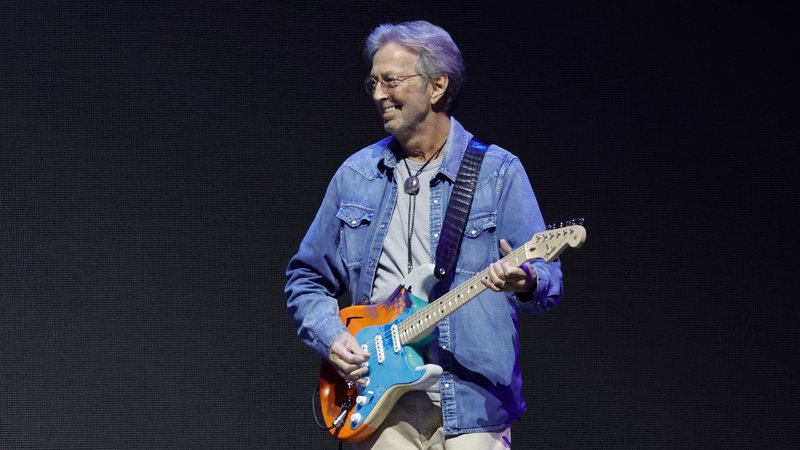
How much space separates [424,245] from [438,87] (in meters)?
0.41

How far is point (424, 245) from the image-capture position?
102 inches

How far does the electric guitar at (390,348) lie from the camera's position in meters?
2.45

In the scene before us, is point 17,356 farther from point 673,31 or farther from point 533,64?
point 673,31

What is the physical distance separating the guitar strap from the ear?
0.16 m

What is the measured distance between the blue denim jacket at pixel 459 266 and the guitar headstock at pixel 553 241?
7 centimetres

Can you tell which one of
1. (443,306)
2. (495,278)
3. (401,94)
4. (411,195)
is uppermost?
(401,94)

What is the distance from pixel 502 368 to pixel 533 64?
1.83 meters

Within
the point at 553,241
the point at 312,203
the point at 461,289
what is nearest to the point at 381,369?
the point at 461,289

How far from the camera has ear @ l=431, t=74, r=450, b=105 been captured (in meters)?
2.69

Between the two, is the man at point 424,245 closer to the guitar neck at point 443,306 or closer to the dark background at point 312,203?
the guitar neck at point 443,306

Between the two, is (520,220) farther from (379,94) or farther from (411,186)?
(379,94)

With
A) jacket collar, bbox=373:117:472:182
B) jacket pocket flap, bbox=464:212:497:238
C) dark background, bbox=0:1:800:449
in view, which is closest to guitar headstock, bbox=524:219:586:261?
jacket pocket flap, bbox=464:212:497:238

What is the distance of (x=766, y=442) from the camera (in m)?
4.14

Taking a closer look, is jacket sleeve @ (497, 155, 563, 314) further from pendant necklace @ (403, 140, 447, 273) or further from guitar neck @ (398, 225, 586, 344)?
pendant necklace @ (403, 140, 447, 273)
